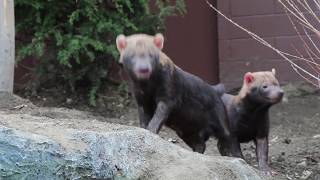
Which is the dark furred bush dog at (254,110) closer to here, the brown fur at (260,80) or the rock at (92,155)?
the brown fur at (260,80)

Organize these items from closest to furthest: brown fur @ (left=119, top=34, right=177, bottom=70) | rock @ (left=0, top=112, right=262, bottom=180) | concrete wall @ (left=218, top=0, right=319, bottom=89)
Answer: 1. rock @ (left=0, top=112, right=262, bottom=180)
2. brown fur @ (left=119, top=34, right=177, bottom=70)
3. concrete wall @ (left=218, top=0, right=319, bottom=89)

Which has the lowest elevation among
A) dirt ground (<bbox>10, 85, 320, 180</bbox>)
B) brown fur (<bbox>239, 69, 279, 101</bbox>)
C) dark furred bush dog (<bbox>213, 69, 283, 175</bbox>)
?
dirt ground (<bbox>10, 85, 320, 180</bbox>)

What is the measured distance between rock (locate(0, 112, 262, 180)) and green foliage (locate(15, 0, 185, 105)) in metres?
3.97

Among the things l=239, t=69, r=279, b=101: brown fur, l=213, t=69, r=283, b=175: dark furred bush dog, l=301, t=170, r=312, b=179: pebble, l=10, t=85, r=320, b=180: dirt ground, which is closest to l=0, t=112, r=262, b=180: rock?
l=301, t=170, r=312, b=179: pebble

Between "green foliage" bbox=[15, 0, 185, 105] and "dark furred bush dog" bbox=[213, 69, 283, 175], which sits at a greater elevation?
"green foliage" bbox=[15, 0, 185, 105]

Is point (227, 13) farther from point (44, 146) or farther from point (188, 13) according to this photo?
point (44, 146)

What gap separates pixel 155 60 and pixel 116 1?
9.67 feet

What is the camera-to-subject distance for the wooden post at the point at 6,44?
751cm

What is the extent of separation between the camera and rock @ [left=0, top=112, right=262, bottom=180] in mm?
4039

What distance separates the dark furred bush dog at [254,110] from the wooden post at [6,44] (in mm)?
2051

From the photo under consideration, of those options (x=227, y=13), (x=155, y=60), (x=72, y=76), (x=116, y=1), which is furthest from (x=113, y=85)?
(x=155, y=60)

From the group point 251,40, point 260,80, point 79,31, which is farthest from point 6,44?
point 251,40

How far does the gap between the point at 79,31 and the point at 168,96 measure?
298 cm

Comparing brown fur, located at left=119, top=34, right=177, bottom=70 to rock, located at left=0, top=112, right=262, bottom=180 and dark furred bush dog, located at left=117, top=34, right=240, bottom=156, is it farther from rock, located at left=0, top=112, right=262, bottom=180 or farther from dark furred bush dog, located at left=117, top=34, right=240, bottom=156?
rock, located at left=0, top=112, right=262, bottom=180
